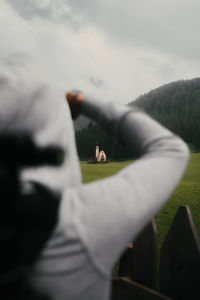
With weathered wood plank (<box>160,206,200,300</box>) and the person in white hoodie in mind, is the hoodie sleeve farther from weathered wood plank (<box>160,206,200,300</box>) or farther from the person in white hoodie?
weathered wood plank (<box>160,206,200,300</box>)

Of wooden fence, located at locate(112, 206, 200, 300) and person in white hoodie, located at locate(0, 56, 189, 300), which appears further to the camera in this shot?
wooden fence, located at locate(112, 206, 200, 300)

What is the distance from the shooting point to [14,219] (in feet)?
1.90

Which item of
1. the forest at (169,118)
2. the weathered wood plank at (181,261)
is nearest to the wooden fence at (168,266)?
the weathered wood plank at (181,261)

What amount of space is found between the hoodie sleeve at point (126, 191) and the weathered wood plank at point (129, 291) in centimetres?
156

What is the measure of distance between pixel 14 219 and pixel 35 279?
0.19 m

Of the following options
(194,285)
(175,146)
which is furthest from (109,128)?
(194,285)

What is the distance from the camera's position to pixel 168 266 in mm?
1884

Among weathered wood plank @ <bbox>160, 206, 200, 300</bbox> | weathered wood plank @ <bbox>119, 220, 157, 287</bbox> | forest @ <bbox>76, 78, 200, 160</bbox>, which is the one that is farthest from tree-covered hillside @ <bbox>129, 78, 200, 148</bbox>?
weathered wood plank @ <bbox>160, 206, 200, 300</bbox>

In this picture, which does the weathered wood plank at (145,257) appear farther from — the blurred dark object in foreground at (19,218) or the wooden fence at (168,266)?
the blurred dark object in foreground at (19,218)

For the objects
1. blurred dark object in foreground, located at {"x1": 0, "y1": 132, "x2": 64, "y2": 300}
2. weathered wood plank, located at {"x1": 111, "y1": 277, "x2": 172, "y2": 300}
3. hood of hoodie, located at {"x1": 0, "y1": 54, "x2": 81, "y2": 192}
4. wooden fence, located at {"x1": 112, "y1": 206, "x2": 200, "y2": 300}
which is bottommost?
weathered wood plank, located at {"x1": 111, "y1": 277, "x2": 172, "y2": 300}

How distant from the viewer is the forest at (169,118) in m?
56.6

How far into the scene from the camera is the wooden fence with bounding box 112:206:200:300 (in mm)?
1701

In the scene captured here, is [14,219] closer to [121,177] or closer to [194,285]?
[121,177]

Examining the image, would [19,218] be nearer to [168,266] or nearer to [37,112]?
[37,112]
